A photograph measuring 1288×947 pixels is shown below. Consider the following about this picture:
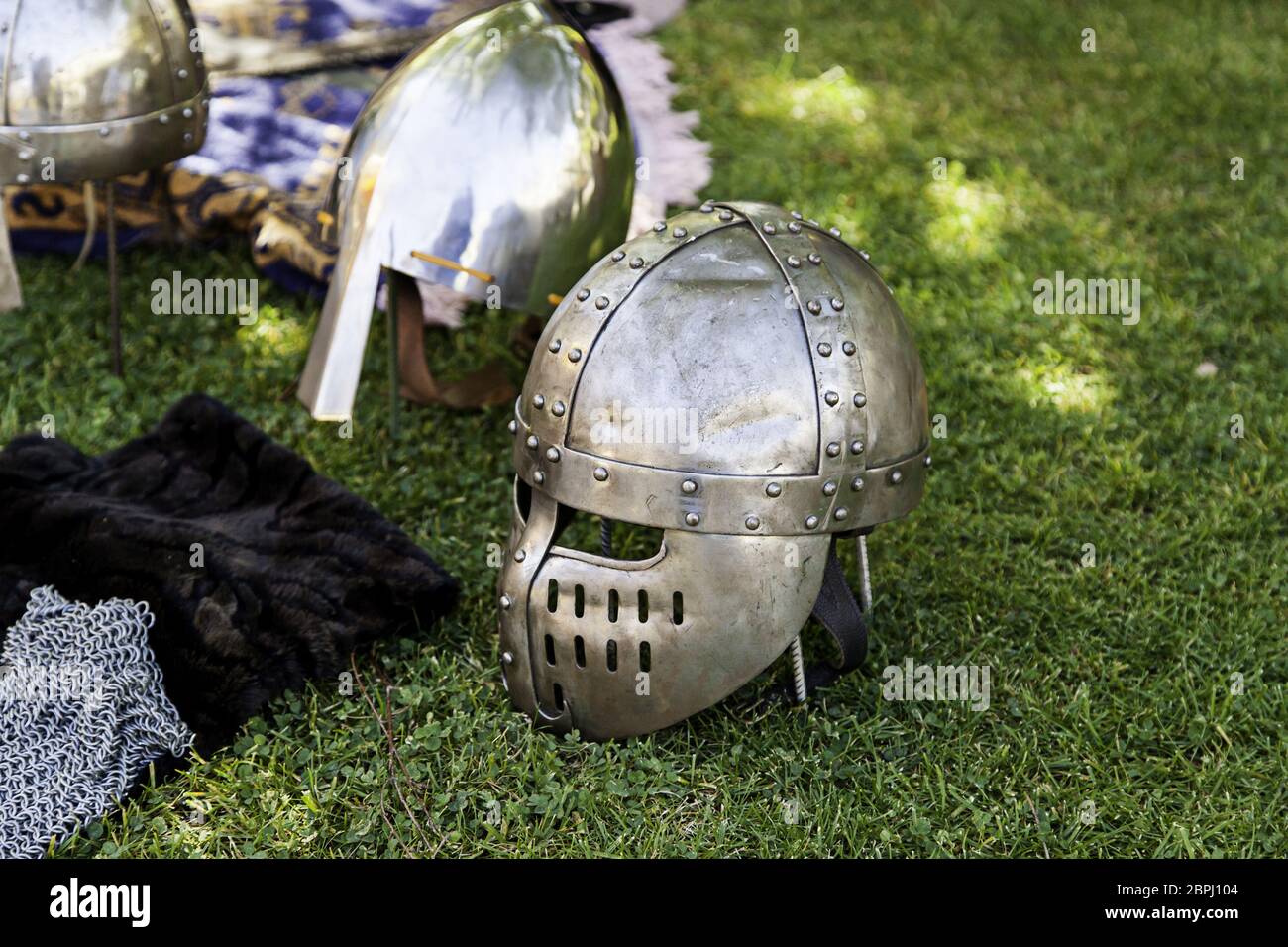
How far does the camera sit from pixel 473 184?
3035 millimetres

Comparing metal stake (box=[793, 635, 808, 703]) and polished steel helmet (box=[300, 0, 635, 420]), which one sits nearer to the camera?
metal stake (box=[793, 635, 808, 703])

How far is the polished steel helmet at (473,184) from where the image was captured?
3027 millimetres

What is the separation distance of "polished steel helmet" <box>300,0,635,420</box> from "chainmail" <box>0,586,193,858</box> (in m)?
0.66

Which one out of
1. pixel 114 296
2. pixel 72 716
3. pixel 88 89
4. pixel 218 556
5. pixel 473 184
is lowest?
pixel 72 716

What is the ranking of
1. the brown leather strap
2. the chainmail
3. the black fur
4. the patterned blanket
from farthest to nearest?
the patterned blanket, the brown leather strap, the black fur, the chainmail

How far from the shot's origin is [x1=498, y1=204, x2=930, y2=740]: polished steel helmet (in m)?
2.28

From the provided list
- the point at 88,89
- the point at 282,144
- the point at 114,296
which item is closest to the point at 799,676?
the point at 88,89

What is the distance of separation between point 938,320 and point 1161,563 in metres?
1.24

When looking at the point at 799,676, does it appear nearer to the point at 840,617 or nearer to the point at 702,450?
the point at 840,617

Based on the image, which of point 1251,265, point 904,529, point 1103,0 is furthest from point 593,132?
point 1103,0

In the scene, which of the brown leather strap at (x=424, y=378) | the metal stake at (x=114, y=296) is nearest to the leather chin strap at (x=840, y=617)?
the brown leather strap at (x=424, y=378)

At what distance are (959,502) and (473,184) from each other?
4.65ft

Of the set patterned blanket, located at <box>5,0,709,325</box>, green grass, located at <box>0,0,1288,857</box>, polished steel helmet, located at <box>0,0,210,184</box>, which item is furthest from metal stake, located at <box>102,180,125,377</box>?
A: patterned blanket, located at <box>5,0,709,325</box>

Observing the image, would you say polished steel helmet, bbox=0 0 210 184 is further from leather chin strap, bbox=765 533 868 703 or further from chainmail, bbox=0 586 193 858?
leather chin strap, bbox=765 533 868 703
